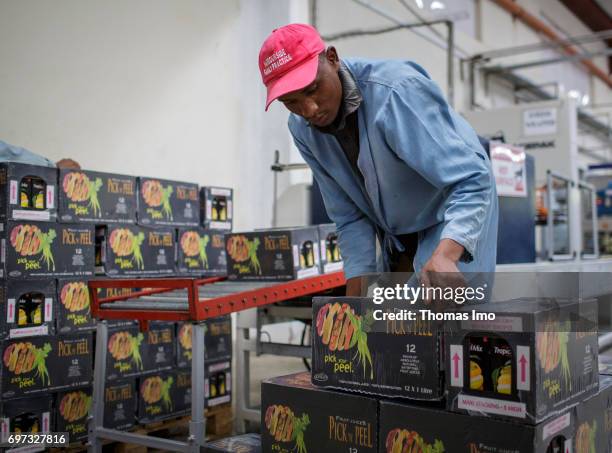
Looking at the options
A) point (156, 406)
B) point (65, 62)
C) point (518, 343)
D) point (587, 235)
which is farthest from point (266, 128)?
point (518, 343)

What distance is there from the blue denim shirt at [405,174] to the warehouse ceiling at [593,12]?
478 inches

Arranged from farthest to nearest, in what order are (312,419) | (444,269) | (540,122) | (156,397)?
(540,122), (156,397), (312,419), (444,269)

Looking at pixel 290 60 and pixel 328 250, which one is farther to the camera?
pixel 328 250

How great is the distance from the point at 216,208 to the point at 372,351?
237 centimetres

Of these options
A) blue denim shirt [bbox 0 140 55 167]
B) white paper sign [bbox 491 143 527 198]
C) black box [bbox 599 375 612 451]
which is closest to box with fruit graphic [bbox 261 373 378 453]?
black box [bbox 599 375 612 451]

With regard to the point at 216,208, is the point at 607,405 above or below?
below

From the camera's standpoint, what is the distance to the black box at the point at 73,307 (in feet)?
8.86

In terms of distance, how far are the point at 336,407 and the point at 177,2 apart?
14.2 feet

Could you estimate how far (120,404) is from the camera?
2891 mm

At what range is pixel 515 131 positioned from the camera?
Answer: 5770 mm

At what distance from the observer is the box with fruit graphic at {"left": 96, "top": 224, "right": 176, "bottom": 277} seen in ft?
9.53

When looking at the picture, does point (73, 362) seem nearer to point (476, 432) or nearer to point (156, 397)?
point (156, 397)

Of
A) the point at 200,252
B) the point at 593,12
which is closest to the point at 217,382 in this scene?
the point at 200,252

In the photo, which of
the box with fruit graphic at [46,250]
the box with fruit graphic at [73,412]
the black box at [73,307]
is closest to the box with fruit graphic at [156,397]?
the box with fruit graphic at [73,412]
